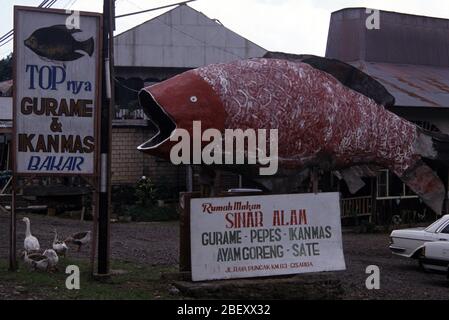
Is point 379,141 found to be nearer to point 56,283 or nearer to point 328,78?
point 328,78

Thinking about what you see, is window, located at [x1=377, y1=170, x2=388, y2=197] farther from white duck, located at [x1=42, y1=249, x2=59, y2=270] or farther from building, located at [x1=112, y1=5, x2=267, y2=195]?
white duck, located at [x1=42, y1=249, x2=59, y2=270]

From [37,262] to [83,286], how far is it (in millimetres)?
1285

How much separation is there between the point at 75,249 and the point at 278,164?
6.10 m

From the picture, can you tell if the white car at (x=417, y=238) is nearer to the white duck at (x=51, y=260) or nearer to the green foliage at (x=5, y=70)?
the white duck at (x=51, y=260)

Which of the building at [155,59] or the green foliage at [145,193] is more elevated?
the building at [155,59]

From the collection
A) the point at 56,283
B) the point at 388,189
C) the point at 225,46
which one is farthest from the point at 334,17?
the point at 56,283

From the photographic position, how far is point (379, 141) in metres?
10.6

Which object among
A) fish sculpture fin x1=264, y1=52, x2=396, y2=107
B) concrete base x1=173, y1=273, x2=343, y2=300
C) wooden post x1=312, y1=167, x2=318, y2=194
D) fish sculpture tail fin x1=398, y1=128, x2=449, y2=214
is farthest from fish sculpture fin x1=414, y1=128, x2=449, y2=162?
concrete base x1=173, y1=273, x2=343, y2=300

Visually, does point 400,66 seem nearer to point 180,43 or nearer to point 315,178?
point 180,43

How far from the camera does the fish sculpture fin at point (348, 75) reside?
34.7ft

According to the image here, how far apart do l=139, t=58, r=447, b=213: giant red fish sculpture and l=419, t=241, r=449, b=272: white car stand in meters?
2.58

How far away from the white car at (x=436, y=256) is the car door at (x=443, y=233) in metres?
0.39

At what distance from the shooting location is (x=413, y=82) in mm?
24625

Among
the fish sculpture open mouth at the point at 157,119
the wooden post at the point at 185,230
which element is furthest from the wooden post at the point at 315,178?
the fish sculpture open mouth at the point at 157,119
